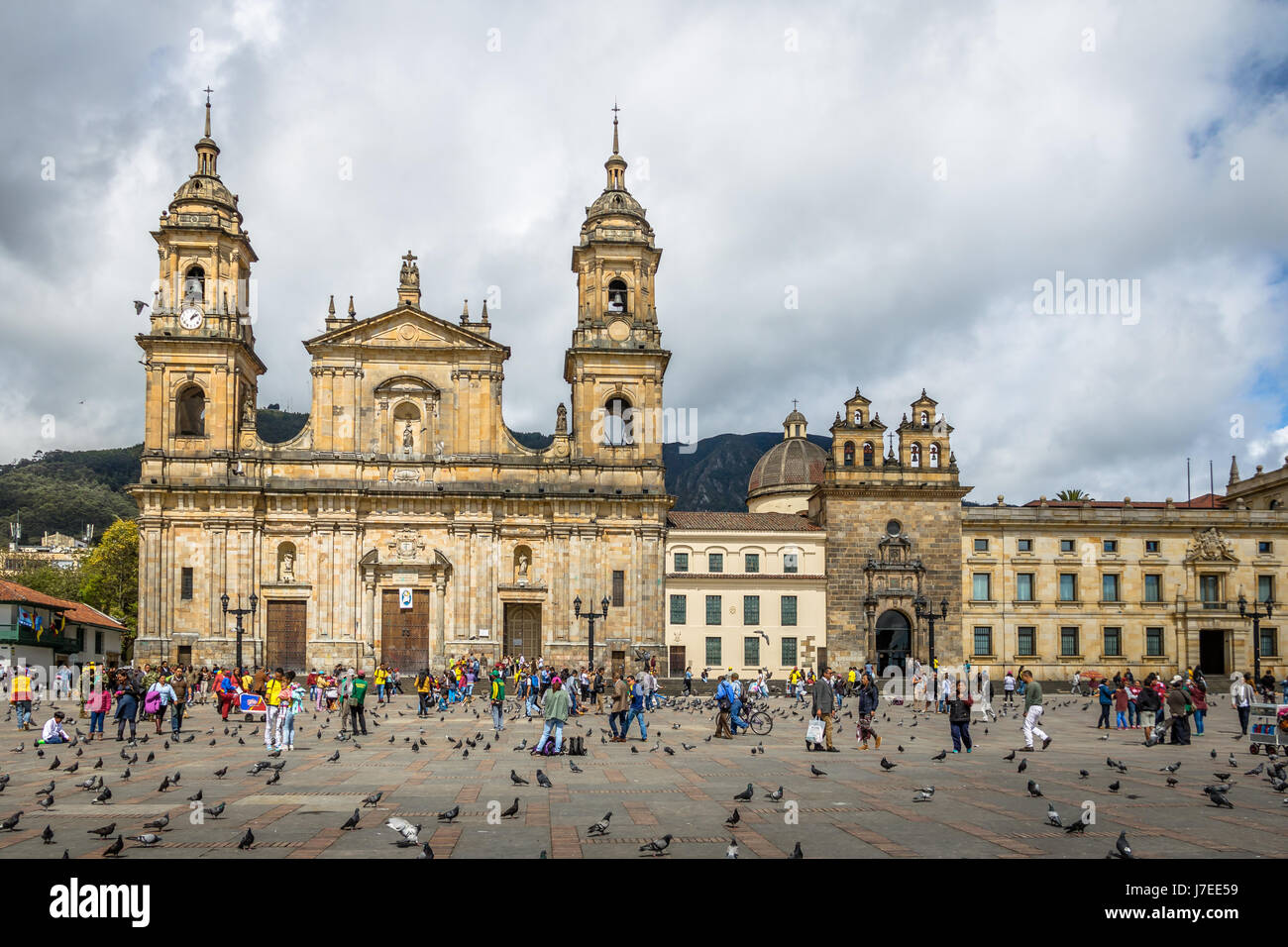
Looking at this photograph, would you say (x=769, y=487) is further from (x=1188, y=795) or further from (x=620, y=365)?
(x=1188, y=795)

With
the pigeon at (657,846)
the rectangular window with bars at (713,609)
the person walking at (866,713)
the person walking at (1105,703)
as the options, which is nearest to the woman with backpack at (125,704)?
the person walking at (866,713)

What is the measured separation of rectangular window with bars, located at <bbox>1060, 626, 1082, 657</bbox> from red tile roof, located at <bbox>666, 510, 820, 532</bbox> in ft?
49.0

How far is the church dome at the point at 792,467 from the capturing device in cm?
7875

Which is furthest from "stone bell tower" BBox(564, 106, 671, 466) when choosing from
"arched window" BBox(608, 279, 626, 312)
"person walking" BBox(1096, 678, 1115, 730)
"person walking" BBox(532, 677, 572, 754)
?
→ "person walking" BBox(532, 677, 572, 754)

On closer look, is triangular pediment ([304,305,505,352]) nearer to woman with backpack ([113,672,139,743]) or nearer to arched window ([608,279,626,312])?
arched window ([608,279,626,312])

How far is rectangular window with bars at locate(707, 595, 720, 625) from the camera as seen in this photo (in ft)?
192

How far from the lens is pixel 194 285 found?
5553cm

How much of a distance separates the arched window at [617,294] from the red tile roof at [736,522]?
1095 cm

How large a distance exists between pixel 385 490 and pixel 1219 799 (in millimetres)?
45044

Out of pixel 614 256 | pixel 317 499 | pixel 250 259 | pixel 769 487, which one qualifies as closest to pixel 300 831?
pixel 317 499

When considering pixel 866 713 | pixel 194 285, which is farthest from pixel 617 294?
pixel 866 713

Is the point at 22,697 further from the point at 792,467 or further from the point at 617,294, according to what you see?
the point at 792,467

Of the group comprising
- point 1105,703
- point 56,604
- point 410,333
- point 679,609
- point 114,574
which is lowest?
point 1105,703

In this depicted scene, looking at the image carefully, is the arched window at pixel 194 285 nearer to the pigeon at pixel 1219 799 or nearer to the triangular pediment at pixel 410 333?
the triangular pediment at pixel 410 333
